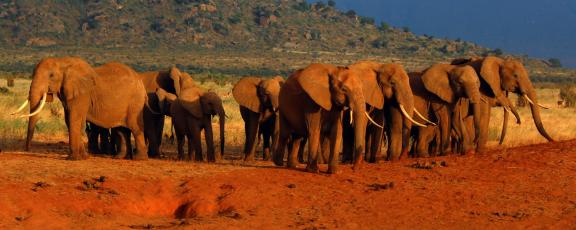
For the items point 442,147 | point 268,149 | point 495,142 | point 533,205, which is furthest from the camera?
point 495,142

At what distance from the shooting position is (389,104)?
18953mm

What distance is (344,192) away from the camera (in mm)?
14797

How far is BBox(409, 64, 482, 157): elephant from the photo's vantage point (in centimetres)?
1988

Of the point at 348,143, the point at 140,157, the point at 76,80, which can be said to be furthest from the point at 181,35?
the point at 76,80

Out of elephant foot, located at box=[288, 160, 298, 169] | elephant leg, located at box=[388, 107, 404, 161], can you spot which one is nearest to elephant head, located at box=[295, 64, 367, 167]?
elephant foot, located at box=[288, 160, 298, 169]

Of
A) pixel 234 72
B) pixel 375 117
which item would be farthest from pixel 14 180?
pixel 234 72

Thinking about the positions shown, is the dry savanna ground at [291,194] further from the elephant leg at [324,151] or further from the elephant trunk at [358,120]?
the elephant leg at [324,151]

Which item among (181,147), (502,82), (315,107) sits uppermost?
(502,82)

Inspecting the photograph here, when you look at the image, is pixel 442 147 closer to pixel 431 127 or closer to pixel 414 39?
pixel 431 127

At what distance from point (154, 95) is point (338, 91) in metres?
6.12

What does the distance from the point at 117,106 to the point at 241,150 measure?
604cm

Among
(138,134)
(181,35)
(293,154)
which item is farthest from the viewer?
(181,35)

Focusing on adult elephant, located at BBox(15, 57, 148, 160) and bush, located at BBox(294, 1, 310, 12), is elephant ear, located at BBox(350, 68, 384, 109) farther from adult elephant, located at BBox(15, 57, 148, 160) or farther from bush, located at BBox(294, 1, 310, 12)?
bush, located at BBox(294, 1, 310, 12)

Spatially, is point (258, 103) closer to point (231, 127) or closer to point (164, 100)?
point (164, 100)
